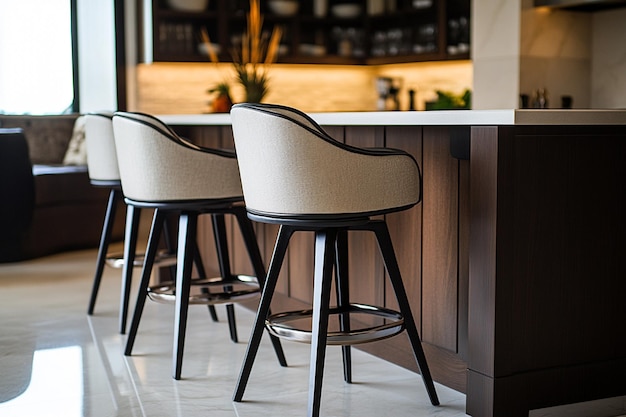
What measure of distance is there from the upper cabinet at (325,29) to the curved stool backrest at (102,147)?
9.34ft

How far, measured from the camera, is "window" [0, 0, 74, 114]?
24.2 ft

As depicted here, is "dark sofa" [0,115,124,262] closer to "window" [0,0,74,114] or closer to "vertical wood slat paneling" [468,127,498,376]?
"window" [0,0,74,114]

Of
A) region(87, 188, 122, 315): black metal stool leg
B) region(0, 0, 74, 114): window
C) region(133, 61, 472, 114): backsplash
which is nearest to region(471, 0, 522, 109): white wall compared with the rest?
region(133, 61, 472, 114): backsplash

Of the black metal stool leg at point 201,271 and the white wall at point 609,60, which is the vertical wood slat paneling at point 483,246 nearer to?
the black metal stool leg at point 201,271

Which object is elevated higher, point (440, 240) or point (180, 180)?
point (180, 180)

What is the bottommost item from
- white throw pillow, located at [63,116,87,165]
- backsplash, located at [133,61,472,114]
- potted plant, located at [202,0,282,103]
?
white throw pillow, located at [63,116,87,165]

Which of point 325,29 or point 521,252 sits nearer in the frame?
point 521,252

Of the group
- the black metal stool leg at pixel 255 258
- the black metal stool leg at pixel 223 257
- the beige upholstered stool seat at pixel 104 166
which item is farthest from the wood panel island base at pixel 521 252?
the beige upholstered stool seat at pixel 104 166

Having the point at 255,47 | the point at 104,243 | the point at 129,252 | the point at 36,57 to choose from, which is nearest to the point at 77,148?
the point at 36,57

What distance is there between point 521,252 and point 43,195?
4.32 metres

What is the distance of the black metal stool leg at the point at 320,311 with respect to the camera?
2.61 meters

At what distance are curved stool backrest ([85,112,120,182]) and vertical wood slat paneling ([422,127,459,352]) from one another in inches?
69.1

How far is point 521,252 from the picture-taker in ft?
8.93

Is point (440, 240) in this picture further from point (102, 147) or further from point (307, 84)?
point (307, 84)
